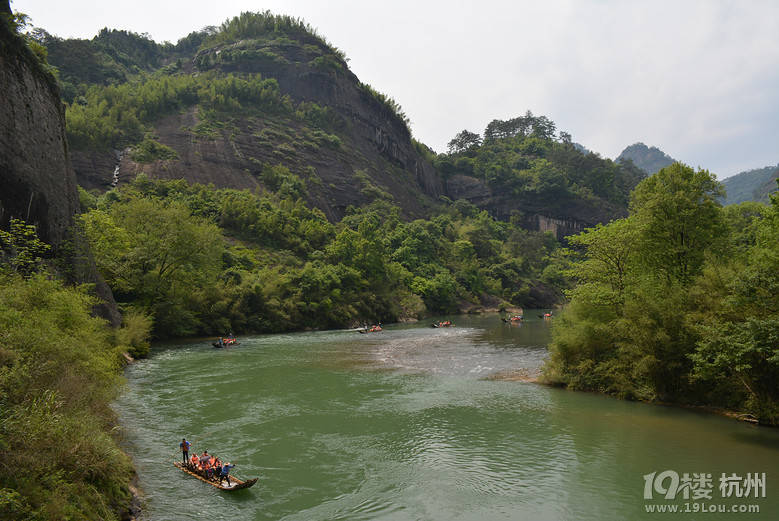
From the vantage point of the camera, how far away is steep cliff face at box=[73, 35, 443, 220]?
320 feet

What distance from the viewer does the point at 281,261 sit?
71.8m

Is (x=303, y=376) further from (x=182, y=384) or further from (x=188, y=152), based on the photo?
(x=188, y=152)

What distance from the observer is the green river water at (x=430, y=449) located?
14023mm

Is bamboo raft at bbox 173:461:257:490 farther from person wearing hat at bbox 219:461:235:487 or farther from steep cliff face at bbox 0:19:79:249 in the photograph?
steep cliff face at bbox 0:19:79:249

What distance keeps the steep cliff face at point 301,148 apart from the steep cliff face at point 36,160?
54.0 meters

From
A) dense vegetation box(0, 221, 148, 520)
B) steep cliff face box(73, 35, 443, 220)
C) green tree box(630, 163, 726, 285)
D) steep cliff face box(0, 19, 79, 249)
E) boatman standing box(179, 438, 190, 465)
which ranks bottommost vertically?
boatman standing box(179, 438, 190, 465)

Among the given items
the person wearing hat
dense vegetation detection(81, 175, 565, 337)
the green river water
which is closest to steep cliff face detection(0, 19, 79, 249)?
dense vegetation detection(81, 175, 565, 337)

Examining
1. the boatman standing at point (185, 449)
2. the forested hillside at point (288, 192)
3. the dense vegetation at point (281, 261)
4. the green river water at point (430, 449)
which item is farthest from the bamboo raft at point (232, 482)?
the dense vegetation at point (281, 261)

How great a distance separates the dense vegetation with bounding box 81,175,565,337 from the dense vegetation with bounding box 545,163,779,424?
38625 millimetres

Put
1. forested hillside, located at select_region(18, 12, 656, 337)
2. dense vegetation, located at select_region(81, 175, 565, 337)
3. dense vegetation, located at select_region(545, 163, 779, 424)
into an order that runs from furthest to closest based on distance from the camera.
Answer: forested hillside, located at select_region(18, 12, 656, 337) < dense vegetation, located at select_region(81, 175, 565, 337) < dense vegetation, located at select_region(545, 163, 779, 424)

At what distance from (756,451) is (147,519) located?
20718 millimetres

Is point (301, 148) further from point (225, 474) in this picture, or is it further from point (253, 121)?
point (225, 474)

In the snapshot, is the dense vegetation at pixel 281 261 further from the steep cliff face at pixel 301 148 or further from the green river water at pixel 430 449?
the green river water at pixel 430 449

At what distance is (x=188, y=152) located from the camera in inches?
3976
